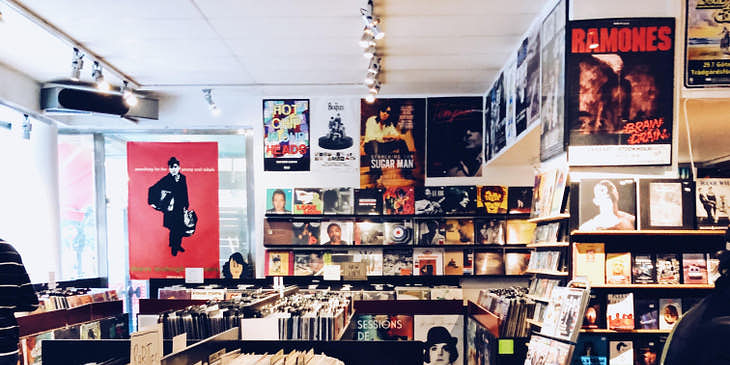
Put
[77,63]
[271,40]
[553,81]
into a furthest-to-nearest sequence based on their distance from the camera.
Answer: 1. [77,63]
2. [271,40]
3. [553,81]

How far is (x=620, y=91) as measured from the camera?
3367mm

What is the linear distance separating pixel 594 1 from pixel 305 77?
347 centimetres

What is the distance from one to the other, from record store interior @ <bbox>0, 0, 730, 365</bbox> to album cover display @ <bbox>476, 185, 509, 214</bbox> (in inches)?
0.8

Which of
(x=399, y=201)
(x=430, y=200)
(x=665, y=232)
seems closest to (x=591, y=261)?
(x=665, y=232)

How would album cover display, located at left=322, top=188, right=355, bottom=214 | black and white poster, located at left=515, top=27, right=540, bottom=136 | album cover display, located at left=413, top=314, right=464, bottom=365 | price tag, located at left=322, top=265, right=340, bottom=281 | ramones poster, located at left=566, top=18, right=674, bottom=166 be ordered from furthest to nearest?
album cover display, located at left=322, top=188, right=355, bottom=214, price tag, located at left=322, top=265, right=340, bottom=281, album cover display, located at left=413, top=314, right=464, bottom=365, black and white poster, located at left=515, top=27, right=540, bottom=136, ramones poster, located at left=566, top=18, right=674, bottom=166

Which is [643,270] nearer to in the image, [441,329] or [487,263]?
[441,329]

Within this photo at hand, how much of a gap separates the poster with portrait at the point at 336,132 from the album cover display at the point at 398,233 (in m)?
0.96

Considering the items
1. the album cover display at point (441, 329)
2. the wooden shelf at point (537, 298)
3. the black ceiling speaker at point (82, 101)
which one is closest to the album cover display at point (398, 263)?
the album cover display at point (441, 329)

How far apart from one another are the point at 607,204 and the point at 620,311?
28.5 inches

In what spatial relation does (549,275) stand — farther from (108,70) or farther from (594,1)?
(108,70)

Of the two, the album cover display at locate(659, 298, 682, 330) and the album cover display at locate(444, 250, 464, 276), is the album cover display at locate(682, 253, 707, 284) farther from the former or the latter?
the album cover display at locate(444, 250, 464, 276)

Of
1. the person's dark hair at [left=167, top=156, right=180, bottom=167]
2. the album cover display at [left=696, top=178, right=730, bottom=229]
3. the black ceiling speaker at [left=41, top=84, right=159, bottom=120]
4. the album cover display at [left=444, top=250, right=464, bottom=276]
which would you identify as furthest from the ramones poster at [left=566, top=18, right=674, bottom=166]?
the person's dark hair at [left=167, top=156, right=180, bottom=167]

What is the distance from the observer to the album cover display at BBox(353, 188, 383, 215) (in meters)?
6.64

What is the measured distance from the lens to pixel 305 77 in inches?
238
